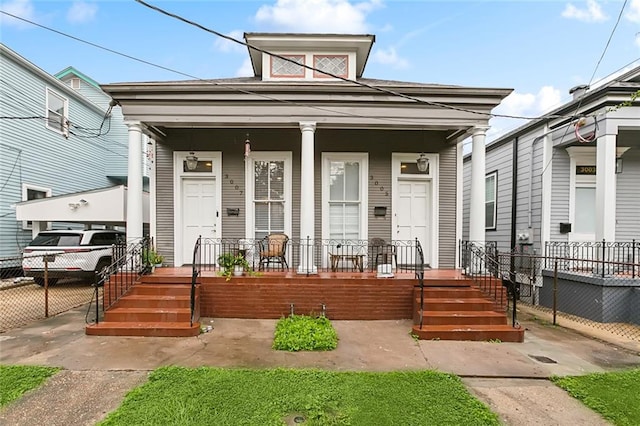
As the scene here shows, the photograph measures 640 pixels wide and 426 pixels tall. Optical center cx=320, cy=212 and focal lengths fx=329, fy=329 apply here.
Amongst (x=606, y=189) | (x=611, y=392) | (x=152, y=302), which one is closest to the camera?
(x=611, y=392)

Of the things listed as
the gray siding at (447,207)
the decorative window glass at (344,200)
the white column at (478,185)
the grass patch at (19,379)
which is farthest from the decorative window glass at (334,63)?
the grass patch at (19,379)

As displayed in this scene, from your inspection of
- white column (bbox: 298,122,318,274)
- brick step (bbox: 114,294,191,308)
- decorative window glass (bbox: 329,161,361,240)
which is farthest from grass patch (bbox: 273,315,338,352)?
decorative window glass (bbox: 329,161,361,240)

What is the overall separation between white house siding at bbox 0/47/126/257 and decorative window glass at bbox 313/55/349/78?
9452 millimetres

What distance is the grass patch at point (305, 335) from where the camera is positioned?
14.6 ft

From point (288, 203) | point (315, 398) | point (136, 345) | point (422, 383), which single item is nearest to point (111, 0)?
point (288, 203)

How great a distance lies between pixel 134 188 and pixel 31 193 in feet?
24.3

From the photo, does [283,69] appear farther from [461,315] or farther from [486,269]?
[461,315]

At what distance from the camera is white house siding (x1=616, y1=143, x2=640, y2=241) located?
338 inches

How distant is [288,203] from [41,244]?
21.9ft

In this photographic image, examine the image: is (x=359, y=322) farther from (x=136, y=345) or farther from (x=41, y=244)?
(x=41, y=244)

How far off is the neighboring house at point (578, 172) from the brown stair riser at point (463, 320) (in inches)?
96.3

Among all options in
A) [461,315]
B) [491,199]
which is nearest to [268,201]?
[461,315]

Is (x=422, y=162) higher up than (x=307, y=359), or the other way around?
(x=422, y=162)

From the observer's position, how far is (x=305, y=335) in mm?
4699
